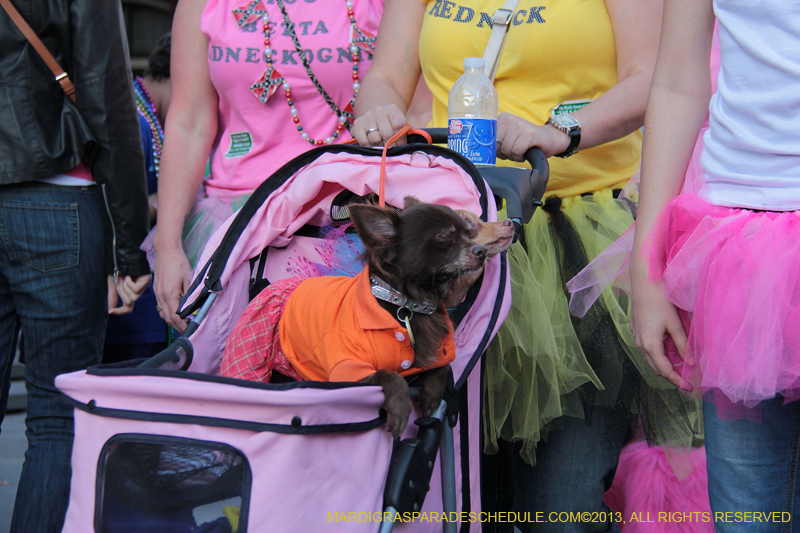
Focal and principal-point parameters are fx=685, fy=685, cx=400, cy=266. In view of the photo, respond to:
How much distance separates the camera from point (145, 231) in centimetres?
268

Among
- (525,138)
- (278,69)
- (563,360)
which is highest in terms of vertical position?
(278,69)

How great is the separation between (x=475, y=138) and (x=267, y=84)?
3.34ft

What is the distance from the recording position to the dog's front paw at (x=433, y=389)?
5.51ft

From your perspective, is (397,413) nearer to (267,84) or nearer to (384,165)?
(384,165)

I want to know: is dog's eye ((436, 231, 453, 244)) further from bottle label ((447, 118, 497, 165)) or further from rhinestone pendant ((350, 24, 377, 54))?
rhinestone pendant ((350, 24, 377, 54))

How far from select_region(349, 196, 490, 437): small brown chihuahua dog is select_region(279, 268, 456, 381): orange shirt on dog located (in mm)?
39

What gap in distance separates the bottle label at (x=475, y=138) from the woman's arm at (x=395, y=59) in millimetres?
462

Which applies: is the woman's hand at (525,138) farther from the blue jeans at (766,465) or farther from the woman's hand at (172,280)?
the woman's hand at (172,280)

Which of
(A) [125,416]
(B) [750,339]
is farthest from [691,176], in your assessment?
(A) [125,416]

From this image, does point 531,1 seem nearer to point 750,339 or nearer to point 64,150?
point 750,339

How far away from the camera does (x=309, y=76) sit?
8.68 feet

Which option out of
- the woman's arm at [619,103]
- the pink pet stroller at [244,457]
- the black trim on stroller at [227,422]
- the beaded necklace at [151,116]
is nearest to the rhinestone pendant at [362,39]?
the woman's arm at [619,103]

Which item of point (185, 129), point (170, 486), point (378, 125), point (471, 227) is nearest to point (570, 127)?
point (471, 227)

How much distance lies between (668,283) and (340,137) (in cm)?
165
